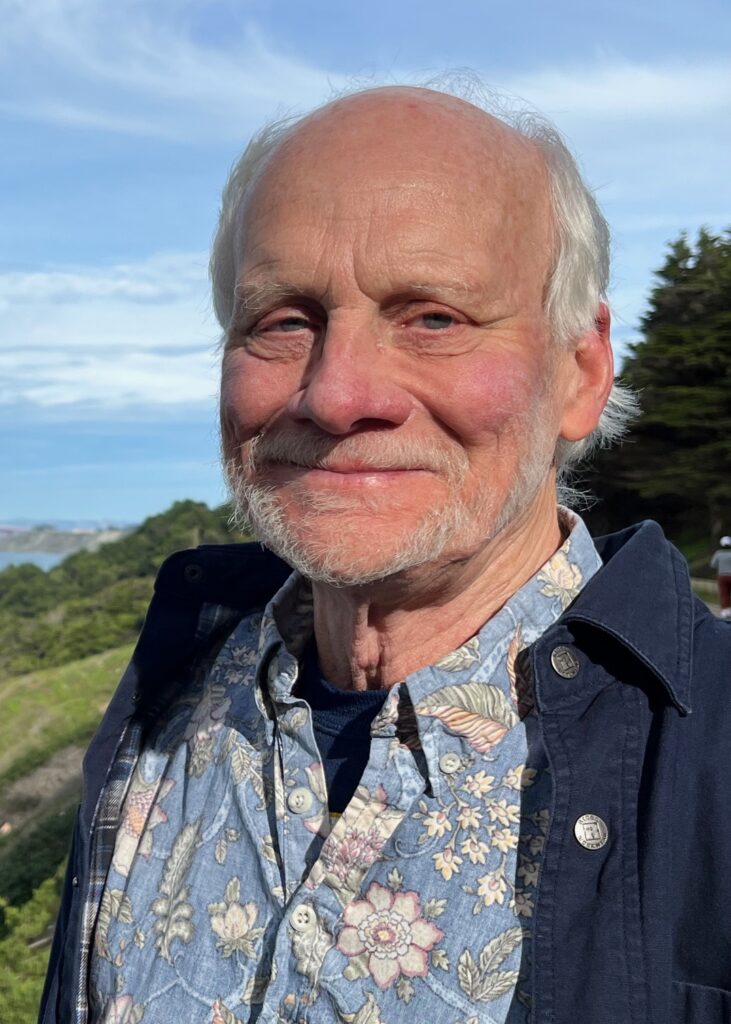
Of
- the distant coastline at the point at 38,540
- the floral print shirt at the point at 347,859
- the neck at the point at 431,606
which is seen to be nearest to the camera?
the floral print shirt at the point at 347,859

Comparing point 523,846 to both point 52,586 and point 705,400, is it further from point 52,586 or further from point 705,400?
point 52,586

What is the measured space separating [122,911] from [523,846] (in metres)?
1.00

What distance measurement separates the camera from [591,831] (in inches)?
62.0

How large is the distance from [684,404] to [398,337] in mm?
26809

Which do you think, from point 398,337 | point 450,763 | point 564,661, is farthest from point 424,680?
point 398,337

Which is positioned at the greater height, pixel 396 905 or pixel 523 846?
pixel 523 846

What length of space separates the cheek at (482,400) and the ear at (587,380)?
224 millimetres

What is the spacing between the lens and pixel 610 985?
1465 mm

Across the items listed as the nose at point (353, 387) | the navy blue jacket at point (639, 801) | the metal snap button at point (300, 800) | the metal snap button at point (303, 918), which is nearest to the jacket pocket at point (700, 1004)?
the navy blue jacket at point (639, 801)

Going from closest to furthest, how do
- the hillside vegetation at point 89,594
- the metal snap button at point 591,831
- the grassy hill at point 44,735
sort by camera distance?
the metal snap button at point 591,831, the grassy hill at point 44,735, the hillside vegetation at point 89,594

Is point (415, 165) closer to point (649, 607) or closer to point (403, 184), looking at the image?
point (403, 184)

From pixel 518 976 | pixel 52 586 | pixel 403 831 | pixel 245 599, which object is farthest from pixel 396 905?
pixel 52 586

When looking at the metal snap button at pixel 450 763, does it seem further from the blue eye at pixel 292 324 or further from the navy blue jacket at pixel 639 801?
the blue eye at pixel 292 324

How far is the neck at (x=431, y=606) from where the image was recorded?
2029 mm
